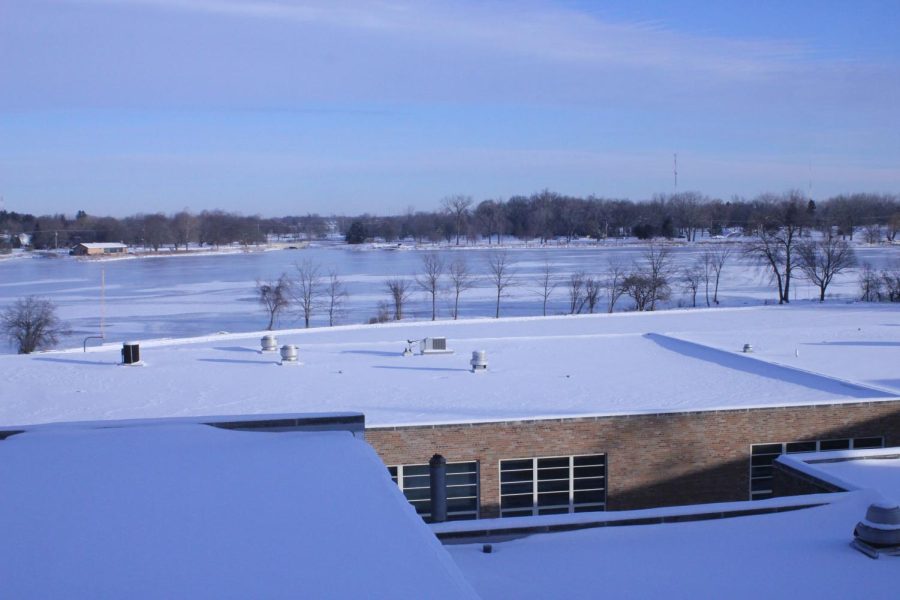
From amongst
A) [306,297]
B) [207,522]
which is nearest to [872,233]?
[306,297]

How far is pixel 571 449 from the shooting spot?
12.4 metres

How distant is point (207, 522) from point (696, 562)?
3756 mm

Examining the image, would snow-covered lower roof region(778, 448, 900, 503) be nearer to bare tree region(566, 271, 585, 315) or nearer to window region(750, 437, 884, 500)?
window region(750, 437, 884, 500)

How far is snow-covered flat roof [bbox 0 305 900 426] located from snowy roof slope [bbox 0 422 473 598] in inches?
181

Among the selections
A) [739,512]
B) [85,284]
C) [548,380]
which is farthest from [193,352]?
[85,284]

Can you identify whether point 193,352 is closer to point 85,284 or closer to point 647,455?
point 647,455

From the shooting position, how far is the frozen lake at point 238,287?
36406 millimetres

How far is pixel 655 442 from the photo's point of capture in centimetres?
1259

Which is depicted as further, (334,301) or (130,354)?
(334,301)

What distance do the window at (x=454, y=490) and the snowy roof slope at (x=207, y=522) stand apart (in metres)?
4.28

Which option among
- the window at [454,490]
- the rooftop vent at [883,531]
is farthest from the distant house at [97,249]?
the rooftop vent at [883,531]

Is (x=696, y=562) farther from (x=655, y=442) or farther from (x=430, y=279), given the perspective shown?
(x=430, y=279)

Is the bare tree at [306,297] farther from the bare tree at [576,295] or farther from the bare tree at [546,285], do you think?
the bare tree at [576,295]

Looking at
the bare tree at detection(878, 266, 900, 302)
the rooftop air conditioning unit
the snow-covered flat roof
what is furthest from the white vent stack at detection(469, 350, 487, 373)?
the bare tree at detection(878, 266, 900, 302)
